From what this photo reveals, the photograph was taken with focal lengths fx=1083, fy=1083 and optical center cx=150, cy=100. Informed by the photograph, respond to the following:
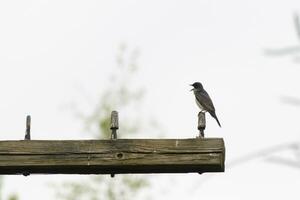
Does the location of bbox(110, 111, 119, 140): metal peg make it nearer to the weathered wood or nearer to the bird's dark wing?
the weathered wood

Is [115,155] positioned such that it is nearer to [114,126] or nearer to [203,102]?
[114,126]

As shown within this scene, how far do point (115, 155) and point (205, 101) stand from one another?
4.65 metres

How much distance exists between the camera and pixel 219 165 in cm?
555

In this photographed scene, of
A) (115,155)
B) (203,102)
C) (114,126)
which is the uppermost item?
(203,102)

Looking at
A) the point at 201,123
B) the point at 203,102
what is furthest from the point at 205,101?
the point at 201,123

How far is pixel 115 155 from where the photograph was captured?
18.4 feet

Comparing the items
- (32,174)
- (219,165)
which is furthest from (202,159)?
(32,174)

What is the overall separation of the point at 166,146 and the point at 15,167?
79cm

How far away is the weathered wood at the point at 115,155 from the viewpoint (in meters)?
5.58

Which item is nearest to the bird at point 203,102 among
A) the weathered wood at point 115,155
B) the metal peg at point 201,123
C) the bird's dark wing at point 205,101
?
the bird's dark wing at point 205,101

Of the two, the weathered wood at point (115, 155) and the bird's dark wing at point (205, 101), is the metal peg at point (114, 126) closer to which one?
the weathered wood at point (115, 155)

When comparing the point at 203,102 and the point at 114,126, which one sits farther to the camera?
the point at 203,102

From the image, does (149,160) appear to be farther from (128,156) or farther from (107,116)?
(107,116)

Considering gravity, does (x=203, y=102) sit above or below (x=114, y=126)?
above
